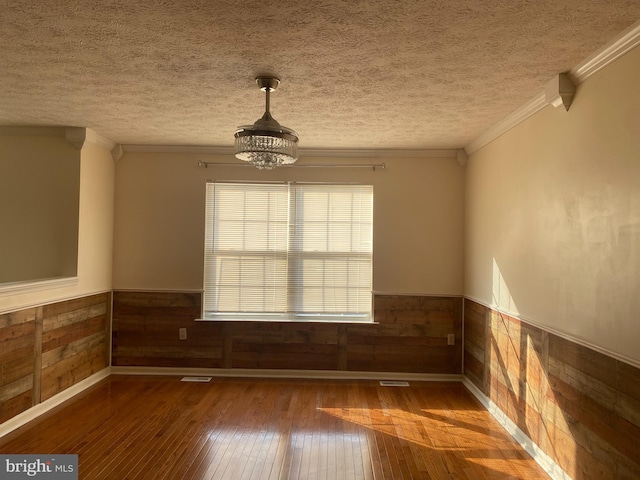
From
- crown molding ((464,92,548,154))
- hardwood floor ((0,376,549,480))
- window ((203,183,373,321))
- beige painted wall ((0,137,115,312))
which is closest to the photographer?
hardwood floor ((0,376,549,480))

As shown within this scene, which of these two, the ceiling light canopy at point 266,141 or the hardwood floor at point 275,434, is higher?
the ceiling light canopy at point 266,141

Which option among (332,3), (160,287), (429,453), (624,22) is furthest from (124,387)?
(624,22)

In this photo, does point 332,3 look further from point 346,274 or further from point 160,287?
point 160,287

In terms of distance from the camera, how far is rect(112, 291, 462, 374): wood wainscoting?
4.76 meters

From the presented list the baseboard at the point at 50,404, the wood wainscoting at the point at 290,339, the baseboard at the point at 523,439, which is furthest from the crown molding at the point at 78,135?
the baseboard at the point at 523,439

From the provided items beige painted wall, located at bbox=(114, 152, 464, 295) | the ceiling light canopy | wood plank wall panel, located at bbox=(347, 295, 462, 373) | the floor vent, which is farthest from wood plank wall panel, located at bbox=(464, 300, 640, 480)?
the floor vent

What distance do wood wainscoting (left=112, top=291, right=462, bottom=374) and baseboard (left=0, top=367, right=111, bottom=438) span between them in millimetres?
294

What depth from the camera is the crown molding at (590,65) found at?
2102mm

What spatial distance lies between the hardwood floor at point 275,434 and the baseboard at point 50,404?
0.26ft

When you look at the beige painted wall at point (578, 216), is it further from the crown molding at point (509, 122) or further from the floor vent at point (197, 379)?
the floor vent at point (197, 379)

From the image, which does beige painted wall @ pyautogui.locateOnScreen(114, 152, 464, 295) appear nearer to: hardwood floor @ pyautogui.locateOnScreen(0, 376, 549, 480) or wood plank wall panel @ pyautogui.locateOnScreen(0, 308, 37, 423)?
hardwood floor @ pyautogui.locateOnScreen(0, 376, 549, 480)

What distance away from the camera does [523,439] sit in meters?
3.19
